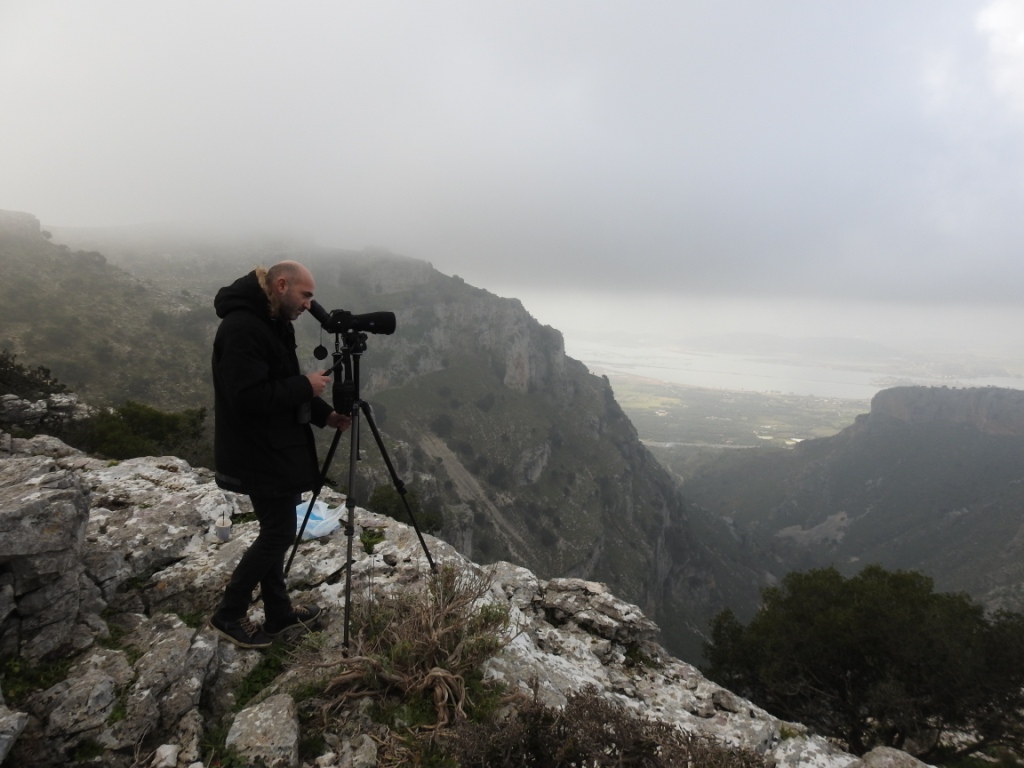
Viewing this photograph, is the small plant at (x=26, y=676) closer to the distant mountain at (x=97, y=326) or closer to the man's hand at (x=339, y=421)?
the man's hand at (x=339, y=421)

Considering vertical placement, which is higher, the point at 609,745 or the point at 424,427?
the point at 609,745

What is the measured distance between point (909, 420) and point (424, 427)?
194188 millimetres

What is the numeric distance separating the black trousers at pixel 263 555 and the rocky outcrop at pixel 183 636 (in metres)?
0.29

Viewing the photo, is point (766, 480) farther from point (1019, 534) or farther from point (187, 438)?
point (187, 438)

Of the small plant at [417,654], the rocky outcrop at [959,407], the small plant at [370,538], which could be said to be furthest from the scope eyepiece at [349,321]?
the rocky outcrop at [959,407]

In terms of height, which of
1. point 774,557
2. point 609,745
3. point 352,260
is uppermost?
point 352,260

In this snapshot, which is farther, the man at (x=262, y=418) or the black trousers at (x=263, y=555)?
the black trousers at (x=263, y=555)

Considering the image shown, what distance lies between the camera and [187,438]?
2550cm

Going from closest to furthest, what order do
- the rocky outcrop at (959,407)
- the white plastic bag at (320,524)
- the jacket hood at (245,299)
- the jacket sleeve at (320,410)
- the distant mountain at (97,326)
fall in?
1. the jacket hood at (245,299)
2. the jacket sleeve at (320,410)
3. the white plastic bag at (320,524)
4. the distant mountain at (97,326)
5. the rocky outcrop at (959,407)

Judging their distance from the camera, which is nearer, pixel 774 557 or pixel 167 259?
pixel 167 259

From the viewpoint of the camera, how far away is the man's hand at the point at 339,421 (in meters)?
4.38

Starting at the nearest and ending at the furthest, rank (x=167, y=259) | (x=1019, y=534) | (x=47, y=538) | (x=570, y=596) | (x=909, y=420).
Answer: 1. (x=47, y=538)
2. (x=570, y=596)
3. (x=1019, y=534)
4. (x=167, y=259)
5. (x=909, y=420)

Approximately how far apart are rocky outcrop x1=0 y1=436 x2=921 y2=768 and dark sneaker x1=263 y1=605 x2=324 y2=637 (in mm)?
230

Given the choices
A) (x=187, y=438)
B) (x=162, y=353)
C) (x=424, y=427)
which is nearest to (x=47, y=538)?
(x=187, y=438)
